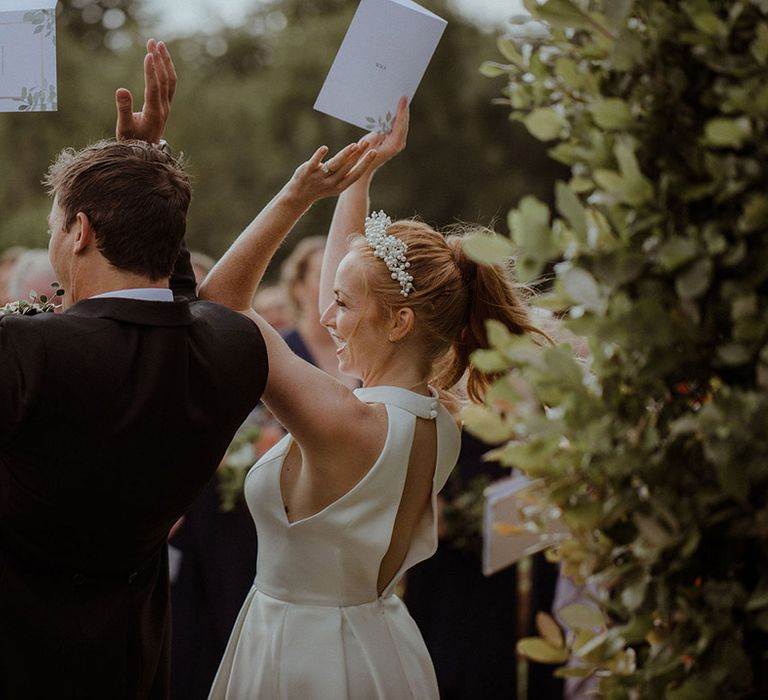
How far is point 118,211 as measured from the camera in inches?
89.5

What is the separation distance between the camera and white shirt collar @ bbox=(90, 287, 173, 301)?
2270 millimetres

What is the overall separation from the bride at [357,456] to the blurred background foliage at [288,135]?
1762 cm

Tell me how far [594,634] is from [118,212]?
3.96 feet

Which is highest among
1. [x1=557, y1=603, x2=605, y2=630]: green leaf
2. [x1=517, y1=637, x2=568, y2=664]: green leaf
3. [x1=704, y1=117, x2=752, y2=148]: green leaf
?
[x1=704, y1=117, x2=752, y2=148]: green leaf

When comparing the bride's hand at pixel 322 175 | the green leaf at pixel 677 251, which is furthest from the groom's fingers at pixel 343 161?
the green leaf at pixel 677 251

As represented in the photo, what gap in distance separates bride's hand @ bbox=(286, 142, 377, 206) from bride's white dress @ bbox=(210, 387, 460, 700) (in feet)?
1.54

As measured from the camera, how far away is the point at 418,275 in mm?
2709

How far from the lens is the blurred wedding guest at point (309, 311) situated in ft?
18.1

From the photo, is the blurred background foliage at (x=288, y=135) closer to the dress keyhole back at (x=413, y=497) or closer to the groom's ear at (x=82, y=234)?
the dress keyhole back at (x=413, y=497)

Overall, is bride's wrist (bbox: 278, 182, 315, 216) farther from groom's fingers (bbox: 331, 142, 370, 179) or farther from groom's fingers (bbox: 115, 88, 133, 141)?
groom's fingers (bbox: 115, 88, 133, 141)

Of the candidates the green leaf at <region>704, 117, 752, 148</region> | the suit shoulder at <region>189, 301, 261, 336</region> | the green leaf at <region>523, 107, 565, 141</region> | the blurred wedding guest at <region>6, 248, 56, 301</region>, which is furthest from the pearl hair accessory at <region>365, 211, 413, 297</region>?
the blurred wedding guest at <region>6, 248, 56, 301</region>

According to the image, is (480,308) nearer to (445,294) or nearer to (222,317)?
(445,294)

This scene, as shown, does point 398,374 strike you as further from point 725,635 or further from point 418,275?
point 725,635

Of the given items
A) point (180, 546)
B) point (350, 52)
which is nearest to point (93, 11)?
point (180, 546)
